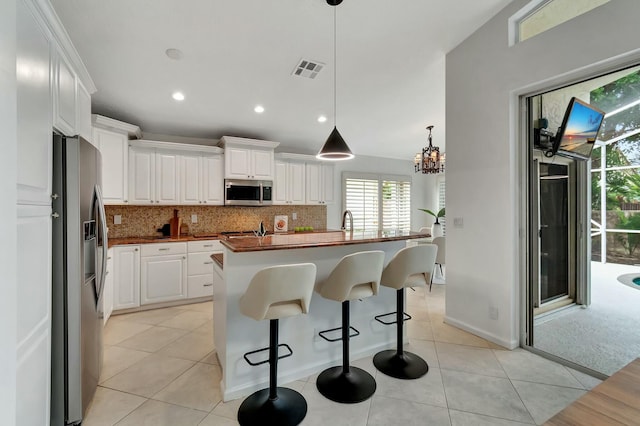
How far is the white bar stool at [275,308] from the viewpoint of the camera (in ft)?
5.50

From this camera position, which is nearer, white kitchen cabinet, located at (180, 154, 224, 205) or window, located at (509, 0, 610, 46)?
window, located at (509, 0, 610, 46)

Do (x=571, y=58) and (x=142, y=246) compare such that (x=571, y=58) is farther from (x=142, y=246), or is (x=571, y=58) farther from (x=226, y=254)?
(x=142, y=246)

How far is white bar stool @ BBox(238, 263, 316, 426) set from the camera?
5.50ft

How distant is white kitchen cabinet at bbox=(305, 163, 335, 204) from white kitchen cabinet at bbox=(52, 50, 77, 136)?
3599 millimetres

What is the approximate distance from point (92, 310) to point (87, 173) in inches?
36.1

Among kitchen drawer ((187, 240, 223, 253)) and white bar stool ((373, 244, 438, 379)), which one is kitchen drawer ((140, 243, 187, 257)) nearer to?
kitchen drawer ((187, 240, 223, 253))

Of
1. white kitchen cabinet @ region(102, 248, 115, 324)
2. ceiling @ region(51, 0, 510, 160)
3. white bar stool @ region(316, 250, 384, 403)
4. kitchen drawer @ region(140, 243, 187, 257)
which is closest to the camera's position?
white bar stool @ region(316, 250, 384, 403)

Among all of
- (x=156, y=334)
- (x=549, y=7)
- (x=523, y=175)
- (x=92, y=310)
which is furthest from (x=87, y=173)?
(x=549, y=7)

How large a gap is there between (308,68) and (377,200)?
3879 millimetres

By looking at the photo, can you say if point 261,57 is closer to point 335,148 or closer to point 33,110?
point 335,148

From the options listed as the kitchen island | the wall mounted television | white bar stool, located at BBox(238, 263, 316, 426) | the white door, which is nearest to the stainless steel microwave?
the white door

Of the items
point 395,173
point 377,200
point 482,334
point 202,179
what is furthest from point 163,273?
point 395,173

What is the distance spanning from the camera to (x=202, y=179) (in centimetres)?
438

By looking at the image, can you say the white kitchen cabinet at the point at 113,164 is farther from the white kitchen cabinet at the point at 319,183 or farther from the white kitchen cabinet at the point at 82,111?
the white kitchen cabinet at the point at 319,183
